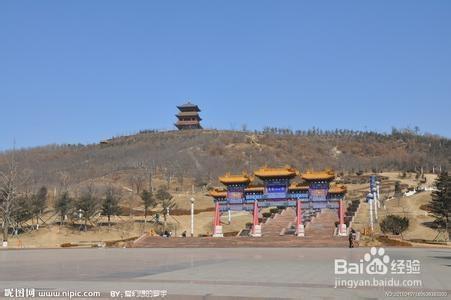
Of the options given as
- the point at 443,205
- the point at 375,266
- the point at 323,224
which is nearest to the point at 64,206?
the point at 323,224

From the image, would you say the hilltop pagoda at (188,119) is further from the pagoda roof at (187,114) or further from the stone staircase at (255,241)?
the stone staircase at (255,241)

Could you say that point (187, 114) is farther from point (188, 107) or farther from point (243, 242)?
point (243, 242)

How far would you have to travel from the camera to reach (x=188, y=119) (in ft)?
472

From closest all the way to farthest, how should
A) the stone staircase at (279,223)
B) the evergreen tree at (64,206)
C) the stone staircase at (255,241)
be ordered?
the stone staircase at (255,241) → the stone staircase at (279,223) → the evergreen tree at (64,206)

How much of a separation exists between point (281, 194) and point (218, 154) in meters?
77.6

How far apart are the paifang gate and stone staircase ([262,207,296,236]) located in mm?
1900

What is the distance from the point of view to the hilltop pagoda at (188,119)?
14162 centimetres

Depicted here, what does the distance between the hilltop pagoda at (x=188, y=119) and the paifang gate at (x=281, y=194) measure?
3933 inches

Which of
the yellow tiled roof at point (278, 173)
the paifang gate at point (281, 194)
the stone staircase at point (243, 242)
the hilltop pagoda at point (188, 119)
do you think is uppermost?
the hilltop pagoda at point (188, 119)

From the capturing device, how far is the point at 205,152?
11881 centimetres

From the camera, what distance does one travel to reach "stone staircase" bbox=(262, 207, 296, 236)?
41875 mm

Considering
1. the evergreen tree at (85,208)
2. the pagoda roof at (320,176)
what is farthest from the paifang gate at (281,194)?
the evergreen tree at (85,208)

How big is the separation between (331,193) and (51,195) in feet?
148

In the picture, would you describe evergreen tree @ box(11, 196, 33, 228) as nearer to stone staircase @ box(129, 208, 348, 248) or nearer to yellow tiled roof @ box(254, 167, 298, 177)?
stone staircase @ box(129, 208, 348, 248)
